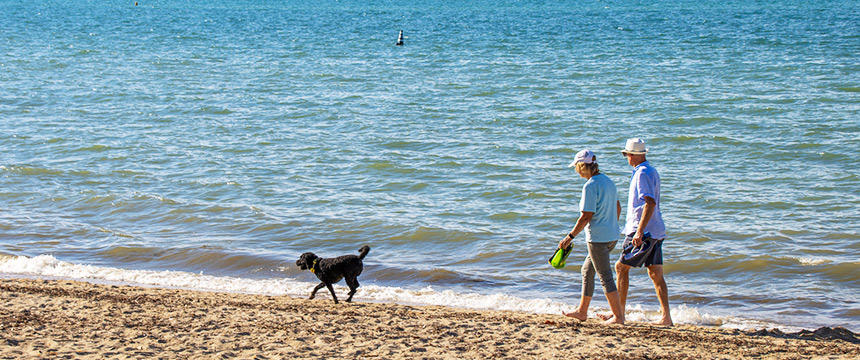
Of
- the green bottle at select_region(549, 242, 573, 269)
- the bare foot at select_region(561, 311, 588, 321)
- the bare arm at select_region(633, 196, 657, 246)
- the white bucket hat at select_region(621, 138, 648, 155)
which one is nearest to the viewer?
the bare arm at select_region(633, 196, 657, 246)

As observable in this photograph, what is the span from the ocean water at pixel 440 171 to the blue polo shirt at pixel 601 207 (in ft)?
6.17

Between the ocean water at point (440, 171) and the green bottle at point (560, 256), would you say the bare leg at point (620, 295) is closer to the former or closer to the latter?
the green bottle at point (560, 256)

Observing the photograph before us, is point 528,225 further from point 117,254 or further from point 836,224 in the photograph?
point 117,254

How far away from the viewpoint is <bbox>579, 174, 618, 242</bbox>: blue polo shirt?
6738mm

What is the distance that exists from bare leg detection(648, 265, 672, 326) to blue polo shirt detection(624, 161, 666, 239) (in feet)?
1.16

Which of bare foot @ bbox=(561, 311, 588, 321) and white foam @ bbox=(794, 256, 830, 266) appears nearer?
bare foot @ bbox=(561, 311, 588, 321)

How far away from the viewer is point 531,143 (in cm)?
1755

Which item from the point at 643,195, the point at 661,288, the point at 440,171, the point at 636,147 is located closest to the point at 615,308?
the point at 661,288

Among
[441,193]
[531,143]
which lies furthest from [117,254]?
[531,143]

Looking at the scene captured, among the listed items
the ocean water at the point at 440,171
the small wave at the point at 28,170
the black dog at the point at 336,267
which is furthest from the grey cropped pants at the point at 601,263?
the small wave at the point at 28,170

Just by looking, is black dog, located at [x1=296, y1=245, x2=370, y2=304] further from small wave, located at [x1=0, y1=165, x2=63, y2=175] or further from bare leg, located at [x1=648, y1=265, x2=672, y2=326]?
small wave, located at [x1=0, y1=165, x2=63, y2=175]

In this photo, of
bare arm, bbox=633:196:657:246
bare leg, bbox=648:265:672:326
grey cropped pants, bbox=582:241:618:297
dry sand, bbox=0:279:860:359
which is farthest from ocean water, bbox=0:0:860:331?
bare arm, bbox=633:196:657:246

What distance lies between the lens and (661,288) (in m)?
7.32

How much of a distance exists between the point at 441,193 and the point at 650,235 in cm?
716
